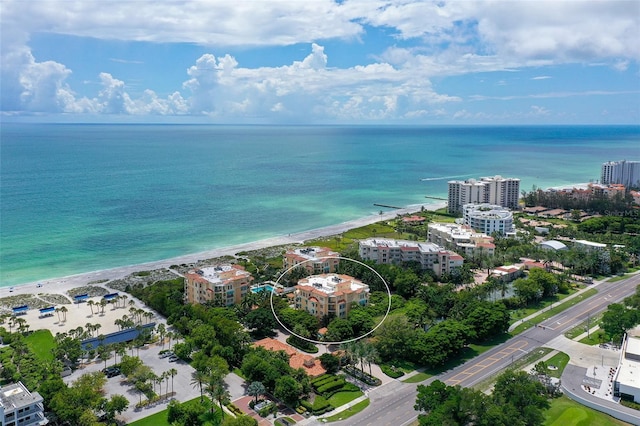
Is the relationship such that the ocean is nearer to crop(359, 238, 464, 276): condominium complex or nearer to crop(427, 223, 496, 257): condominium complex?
crop(427, 223, 496, 257): condominium complex

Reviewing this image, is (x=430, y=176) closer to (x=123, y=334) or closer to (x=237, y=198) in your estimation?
(x=237, y=198)

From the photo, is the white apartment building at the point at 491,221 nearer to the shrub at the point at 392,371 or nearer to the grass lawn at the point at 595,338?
the grass lawn at the point at 595,338

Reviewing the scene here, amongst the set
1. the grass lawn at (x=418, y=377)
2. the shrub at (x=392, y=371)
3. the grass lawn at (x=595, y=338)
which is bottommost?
the grass lawn at (x=418, y=377)

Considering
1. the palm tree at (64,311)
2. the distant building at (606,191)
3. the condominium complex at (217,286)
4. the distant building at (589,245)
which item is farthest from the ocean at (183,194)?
the distant building at (589,245)

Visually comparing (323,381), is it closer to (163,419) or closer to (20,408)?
(163,419)

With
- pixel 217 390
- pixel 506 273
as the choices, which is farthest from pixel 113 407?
pixel 506 273

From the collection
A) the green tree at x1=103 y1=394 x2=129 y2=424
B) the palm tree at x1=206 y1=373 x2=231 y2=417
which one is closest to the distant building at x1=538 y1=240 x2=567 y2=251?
the palm tree at x1=206 y1=373 x2=231 y2=417
